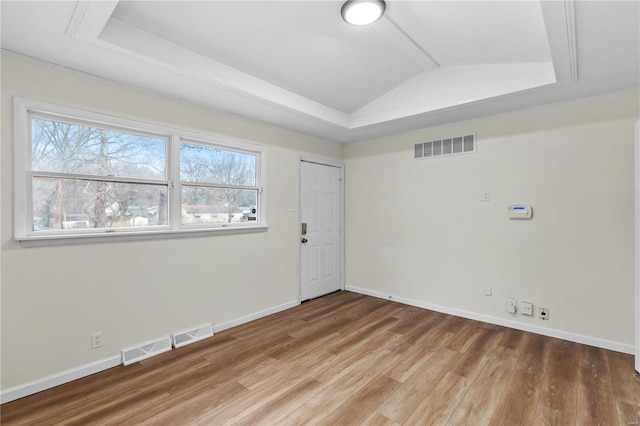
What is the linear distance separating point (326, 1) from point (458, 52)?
145 centimetres

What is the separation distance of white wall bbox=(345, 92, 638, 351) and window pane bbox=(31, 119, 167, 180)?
3.12 metres

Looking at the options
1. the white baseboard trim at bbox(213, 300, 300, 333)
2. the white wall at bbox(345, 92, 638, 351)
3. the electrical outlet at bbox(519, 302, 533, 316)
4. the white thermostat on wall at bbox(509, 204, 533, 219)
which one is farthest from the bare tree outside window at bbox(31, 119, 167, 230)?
the electrical outlet at bbox(519, 302, 533, 316)

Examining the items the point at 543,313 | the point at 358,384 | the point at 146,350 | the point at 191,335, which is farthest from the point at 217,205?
the point at 543,313

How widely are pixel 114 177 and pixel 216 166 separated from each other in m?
1.06

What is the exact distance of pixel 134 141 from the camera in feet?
9.41

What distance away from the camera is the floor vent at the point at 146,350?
8.86 feet

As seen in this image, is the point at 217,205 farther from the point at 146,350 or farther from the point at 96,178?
the point at 146,350

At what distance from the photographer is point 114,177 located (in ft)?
8.89

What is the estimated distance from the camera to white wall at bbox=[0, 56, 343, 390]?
7.29 ft

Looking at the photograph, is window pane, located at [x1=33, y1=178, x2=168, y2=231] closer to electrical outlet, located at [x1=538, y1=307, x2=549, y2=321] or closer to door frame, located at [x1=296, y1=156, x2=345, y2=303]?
door frame, located at [x1=296, y1=156, x2=345, y2=303]

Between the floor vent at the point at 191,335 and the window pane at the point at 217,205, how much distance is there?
1.15 m

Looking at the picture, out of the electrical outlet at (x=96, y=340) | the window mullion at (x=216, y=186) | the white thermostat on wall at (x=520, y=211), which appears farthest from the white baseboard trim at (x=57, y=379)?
the white thermostat on wall at (x=520, y=211)

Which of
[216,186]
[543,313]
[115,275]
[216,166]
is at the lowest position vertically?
[543,313]

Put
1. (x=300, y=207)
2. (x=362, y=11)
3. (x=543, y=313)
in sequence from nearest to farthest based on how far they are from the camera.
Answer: (x=362, y=11)
(x=543, y=313)
(x=300, y=207)
